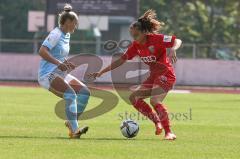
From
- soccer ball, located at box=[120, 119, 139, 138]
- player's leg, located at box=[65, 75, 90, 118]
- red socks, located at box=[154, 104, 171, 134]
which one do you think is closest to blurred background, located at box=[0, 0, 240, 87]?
player's leg, located at box=[65, 75, 90, 118]

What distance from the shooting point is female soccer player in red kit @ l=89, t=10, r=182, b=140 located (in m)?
12.6

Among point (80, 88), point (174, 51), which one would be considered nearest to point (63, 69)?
point (80, 88)

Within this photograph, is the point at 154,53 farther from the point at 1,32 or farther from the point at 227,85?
the point at 1,32

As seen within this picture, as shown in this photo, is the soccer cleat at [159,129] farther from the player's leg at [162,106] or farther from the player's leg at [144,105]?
the player's leg at [162,106]

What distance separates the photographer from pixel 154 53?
41.7ft

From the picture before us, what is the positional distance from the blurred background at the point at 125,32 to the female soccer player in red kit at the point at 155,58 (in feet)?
57.9

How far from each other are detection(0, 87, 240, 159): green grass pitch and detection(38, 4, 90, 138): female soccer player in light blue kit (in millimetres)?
418

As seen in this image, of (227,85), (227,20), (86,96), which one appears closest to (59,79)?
(86,96)

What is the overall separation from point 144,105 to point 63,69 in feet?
4.92

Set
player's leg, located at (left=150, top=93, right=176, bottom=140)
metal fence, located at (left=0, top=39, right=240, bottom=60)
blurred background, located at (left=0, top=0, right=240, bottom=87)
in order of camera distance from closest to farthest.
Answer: player's leg, located at (left=150, top=93, right=176, bottom=140) < blurred background, located at (left=0, top=0, right=240, bottom=87) < metal fence, located at (left=0, top=39, right=240, bottom=60)

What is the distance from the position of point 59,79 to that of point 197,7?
54.4 metres

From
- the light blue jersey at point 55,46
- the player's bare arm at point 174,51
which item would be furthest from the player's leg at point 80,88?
the player's bare arm at point 174,51

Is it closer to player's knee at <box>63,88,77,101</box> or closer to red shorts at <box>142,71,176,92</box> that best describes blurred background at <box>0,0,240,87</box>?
red shorts at <box>142,71,176,92</box>

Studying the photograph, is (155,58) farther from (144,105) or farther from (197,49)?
(197,49)
